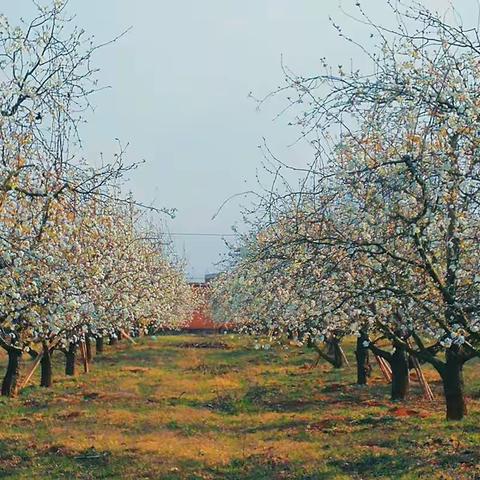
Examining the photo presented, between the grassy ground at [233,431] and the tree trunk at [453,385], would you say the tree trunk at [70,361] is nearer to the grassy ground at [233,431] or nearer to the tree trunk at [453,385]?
the grassy ground at [233,431]

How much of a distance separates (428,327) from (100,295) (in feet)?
25.5

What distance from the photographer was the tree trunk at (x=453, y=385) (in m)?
17.1

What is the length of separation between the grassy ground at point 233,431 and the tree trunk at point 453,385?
0.54 m

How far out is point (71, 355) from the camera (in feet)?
112

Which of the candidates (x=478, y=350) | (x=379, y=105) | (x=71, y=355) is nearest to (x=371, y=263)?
(x=478, y=350)

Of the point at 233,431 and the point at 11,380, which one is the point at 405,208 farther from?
the point at 11,380

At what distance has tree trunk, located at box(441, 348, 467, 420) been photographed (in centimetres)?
1712

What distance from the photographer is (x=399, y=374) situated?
23.0 meters

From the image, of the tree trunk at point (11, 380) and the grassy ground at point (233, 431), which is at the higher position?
the tree trunk at point (11, 380)

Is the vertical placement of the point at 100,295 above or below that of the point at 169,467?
above

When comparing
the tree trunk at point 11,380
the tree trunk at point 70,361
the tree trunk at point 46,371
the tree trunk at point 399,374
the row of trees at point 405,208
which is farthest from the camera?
the tree trunk at point 70,361

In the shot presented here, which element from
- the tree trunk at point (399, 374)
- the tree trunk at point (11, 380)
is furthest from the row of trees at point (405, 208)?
the tree trunk at point (11, 380)

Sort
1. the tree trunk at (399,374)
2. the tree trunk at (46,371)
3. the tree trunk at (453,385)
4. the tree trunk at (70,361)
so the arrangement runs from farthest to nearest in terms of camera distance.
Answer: the tree trunk at (70,361) < the tree trunk at (46,371) < the tree trunk at (399,374) < the tree trunk at (453,385)

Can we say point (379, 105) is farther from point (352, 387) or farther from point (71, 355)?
point (71, 355)
